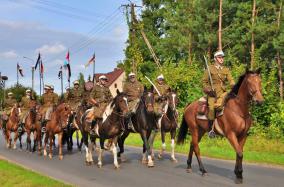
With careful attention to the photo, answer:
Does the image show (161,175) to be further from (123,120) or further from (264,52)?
(264,52)

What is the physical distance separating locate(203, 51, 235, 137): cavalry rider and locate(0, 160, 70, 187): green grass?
434 cm

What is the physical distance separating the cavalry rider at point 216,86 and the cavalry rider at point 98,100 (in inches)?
164

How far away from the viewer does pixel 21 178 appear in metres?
13.0

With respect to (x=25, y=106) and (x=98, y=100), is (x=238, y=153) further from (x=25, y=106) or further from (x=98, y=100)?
(x=25, y=106)

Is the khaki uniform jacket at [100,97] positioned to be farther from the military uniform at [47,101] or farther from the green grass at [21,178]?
the military uniform at [47,101]

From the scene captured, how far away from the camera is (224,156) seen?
17875 millimetres

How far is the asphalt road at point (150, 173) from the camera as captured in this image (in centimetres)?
1208

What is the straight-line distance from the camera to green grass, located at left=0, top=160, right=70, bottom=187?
39.5 ft

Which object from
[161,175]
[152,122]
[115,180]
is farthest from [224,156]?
[115,180]

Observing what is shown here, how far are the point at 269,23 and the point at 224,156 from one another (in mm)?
25265

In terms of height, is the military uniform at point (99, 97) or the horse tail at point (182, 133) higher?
the military uniform at point (99, 97)

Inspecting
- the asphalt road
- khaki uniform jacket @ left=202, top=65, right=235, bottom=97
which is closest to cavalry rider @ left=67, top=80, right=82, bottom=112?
the asphalt road

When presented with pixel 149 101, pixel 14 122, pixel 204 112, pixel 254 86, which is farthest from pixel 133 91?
pixel 14 122

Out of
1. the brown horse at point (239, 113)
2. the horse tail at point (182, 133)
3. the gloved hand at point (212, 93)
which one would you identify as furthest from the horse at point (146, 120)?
the brown horse at point (239, 113)
